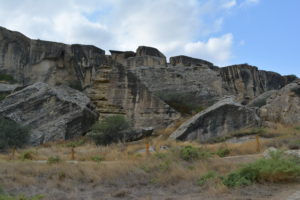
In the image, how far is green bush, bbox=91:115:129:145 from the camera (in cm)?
2081

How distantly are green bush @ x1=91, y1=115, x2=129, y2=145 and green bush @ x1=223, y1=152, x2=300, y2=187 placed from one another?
13.0 meters

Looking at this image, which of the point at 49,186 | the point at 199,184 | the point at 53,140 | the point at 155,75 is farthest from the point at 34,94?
the point at 199,184

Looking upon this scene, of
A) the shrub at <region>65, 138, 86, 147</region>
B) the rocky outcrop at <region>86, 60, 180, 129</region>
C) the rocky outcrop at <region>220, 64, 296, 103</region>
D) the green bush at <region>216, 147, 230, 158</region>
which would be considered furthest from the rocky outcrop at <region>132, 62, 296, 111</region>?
the rocky outcrop at <region>220, 64, 296, 103</region>

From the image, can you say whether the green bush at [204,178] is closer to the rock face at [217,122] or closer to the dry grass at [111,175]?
the dry grass at [111,175]

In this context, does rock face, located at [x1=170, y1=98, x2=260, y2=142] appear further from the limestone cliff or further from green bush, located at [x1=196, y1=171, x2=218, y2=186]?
green bush, located at [x1=196, y1=171, x2=218, y2=186]

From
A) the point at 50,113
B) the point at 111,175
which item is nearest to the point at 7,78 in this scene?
the point at 50,113

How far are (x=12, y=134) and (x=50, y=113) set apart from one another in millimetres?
3650

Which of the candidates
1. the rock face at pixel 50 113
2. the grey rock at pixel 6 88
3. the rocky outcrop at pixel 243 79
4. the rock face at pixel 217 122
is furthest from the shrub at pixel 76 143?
the rocky outcrop at pixel 243 79

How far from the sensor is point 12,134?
776 inches

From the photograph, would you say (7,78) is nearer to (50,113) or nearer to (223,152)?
(50,113)

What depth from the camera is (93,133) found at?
847 inches

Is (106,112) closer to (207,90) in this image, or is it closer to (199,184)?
(207,90)

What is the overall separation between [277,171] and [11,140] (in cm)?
1588

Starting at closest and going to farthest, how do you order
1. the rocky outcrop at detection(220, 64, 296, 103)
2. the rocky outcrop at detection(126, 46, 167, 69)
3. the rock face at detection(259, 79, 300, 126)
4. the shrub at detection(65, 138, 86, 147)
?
the shrub at detection(65, 138, 86, 147)
the rock face at detection(259, 79, 300, 126)
the rocky outcrop at detection(126, 46, 167, 69)
the rocky outcrop at detection(220, 64, 296, 103)
